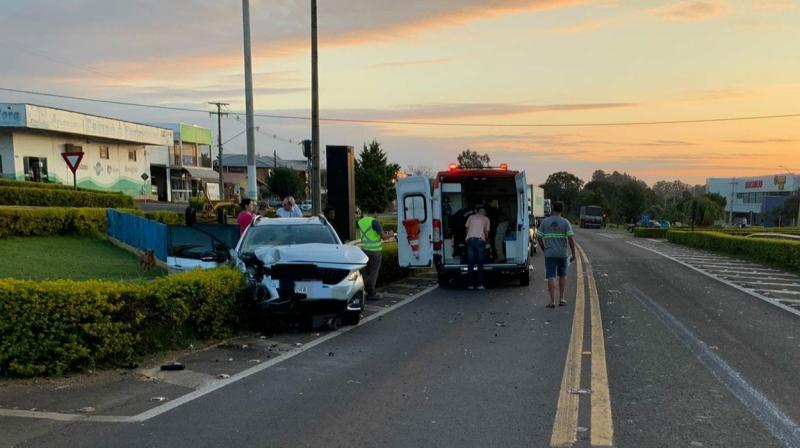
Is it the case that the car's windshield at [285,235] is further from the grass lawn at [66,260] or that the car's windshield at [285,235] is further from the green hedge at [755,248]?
the green hedge at [755,248]

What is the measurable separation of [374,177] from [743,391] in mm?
54218

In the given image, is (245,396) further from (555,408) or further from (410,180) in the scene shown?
(410,180)

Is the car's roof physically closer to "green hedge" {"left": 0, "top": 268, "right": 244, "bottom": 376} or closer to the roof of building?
"green hedge" {"left": 0, "top": 268, "right": 244, "bottom": 376}

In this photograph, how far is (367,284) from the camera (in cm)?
1226

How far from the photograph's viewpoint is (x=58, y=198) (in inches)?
979

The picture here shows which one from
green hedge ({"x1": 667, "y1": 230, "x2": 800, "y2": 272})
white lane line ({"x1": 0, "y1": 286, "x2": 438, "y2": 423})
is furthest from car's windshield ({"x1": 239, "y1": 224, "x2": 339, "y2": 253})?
green hedge ({"x1": 667, "y1": 230, "x2": 800, "y2": 272})

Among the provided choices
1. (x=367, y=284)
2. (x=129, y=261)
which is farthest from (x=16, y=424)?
(x=129, y=261)

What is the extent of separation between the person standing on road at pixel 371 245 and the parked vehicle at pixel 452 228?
162 centimetres

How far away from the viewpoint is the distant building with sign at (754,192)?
91750 mm

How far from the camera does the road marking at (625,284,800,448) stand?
473 cm

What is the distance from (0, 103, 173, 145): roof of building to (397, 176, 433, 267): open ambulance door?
1210 inches

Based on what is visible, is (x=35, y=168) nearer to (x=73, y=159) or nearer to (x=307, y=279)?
(x=73, y=159)

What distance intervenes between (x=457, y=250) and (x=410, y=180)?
7.77 ft

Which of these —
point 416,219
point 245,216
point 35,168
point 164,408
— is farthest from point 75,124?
point 164,408
